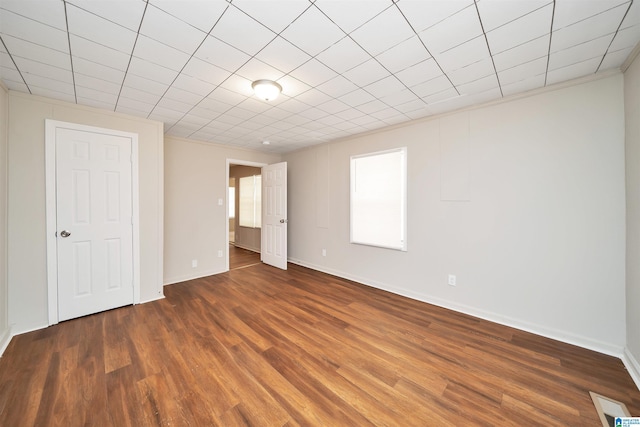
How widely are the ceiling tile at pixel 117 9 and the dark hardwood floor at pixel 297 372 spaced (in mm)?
2503

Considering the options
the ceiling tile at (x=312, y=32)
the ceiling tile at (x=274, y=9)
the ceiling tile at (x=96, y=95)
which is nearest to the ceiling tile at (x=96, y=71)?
the ceiling tile at (x=96, y=95)

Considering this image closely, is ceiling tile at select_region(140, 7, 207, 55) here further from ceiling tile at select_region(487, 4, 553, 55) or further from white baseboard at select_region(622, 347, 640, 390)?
white baseboard at select_region(622, 347, 640, 390)

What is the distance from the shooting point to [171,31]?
158 cm

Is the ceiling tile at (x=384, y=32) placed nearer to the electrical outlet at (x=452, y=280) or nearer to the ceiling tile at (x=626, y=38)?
the ceiling tile at (x=626, y=38)

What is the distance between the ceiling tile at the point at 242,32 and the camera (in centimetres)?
147

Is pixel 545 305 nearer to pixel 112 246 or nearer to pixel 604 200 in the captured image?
pixel 604 200

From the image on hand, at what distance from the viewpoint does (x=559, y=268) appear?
234 centimetres

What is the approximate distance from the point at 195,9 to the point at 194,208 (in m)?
3.45

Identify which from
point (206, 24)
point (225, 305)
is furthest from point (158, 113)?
point (225, 305)

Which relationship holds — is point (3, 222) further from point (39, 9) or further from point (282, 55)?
point (282, 55)

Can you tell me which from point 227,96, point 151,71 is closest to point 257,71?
point 227,96

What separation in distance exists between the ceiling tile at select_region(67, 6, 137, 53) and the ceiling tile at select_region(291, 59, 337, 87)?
1190 mm

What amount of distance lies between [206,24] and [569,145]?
3300 mm

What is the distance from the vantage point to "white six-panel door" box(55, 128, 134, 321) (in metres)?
2.68
